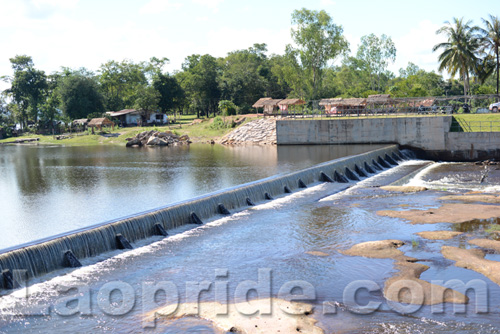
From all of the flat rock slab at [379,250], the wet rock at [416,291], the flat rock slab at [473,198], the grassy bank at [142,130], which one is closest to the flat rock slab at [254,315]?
the wet rock at [416,291]

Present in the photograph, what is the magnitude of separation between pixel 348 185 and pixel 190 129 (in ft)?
143

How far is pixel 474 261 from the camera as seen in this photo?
1317 centimetres

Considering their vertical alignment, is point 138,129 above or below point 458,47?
below

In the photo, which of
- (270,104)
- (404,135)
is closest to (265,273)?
(404,135)

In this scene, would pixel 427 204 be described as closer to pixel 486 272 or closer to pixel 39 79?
pixel 486 272

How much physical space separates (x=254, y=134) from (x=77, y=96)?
40685 mm

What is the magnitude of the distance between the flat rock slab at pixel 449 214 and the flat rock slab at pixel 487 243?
2.45 m

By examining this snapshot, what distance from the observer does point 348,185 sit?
2650 centimetres

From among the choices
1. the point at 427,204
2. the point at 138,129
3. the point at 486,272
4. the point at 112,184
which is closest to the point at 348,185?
the point at 427,204

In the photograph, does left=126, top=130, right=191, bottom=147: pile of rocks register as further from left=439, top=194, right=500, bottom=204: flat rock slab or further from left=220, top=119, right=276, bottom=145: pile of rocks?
left=439, top=194, right=500, bottom=204: flat rock slab

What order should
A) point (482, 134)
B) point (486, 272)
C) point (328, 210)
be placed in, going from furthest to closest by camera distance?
point (482, 134)
point (328, 210)
point (486, 272)

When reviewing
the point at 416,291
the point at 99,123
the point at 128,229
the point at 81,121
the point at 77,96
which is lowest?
the point at 416,291

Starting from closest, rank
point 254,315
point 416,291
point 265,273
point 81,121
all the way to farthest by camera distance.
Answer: point 254,315, point 416,291, point 265,273, point 81,121

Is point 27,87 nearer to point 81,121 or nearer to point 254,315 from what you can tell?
Answer: point 81,121
